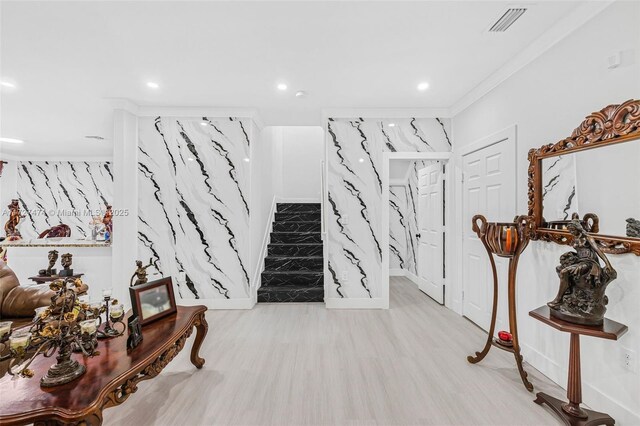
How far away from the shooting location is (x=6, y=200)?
6395 mm

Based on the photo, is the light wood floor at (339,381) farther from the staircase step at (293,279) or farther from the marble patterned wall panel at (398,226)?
the marble patterned wall panel at (398,226)

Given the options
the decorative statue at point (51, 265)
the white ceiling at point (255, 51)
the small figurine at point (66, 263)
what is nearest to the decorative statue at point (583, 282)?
the white ceiling at point (255, 51)

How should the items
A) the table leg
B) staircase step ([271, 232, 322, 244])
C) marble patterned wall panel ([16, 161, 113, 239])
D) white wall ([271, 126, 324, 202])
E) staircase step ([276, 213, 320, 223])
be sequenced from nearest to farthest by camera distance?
the table leg
staircase step ([271, 232, 322, 244])
staircase step ([276, 213, 320, 223])
white wall ([271, 126, 324, 202])
marble patterned wall panel ([16, 161, 113, 239])

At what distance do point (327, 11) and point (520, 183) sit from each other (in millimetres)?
2222

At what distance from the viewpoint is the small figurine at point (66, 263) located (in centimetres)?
A: 314

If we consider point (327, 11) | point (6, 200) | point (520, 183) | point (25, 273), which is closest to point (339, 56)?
point (327, 11)

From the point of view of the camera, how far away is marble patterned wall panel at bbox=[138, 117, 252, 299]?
3713mm

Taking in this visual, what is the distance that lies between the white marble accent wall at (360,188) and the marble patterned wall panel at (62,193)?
596 centimetres

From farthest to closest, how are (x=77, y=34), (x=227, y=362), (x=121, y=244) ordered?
(x=121, y=244) < (x=227, y=362) < (x=77, y=34)

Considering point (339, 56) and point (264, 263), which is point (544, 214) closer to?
point (339, 56)

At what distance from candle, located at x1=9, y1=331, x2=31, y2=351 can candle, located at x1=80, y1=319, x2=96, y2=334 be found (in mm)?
195

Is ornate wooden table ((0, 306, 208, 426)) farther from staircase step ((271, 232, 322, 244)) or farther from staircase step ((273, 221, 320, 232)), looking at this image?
staircase step ((273, 221, 320, 232))

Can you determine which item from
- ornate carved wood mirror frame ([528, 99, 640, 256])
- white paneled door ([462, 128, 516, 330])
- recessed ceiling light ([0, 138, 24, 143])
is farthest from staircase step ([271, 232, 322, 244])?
recessed ceiling light ([0, 138, 24, 143])

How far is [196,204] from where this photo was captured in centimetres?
374
